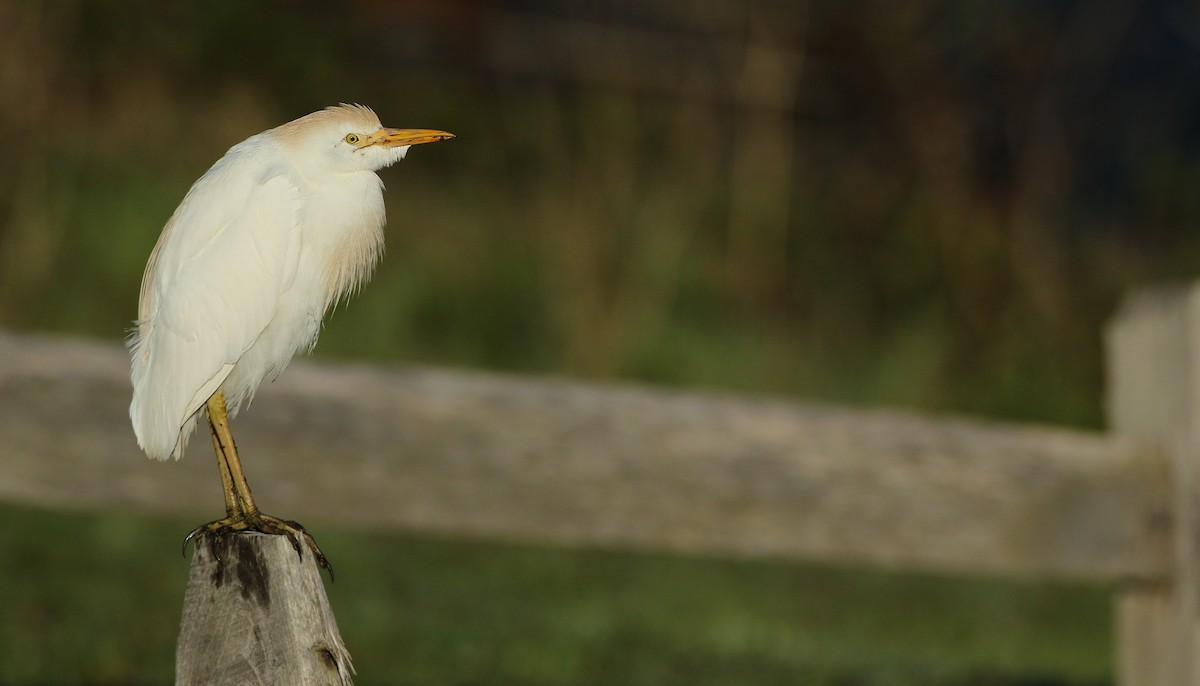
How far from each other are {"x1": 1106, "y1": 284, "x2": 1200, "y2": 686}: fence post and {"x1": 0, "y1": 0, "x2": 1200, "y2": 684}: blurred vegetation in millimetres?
2028

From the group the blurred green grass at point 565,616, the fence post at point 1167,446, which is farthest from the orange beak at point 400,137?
the blurred green grass at point 565,616

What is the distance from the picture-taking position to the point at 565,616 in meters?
4.72

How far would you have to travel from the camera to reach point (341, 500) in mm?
2521

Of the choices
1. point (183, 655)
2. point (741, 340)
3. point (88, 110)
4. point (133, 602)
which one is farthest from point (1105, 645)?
point (88, 110)

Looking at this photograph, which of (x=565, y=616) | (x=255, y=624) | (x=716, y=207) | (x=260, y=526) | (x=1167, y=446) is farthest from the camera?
(x=716, y=207)

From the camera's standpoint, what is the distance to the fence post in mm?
2494

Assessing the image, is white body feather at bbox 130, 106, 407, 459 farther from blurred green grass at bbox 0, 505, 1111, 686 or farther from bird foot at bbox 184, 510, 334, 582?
blurred green grass at bbox 0, 505, 1111, 686

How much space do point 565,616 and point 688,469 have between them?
225 centimetres

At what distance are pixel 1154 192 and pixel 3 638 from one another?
21.8 ft

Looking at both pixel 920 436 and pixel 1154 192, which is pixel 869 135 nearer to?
pixel 1154 192

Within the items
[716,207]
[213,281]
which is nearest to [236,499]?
[213,281]

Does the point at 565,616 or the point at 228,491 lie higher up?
the point at 565,616

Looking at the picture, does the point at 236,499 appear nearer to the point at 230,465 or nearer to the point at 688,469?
the point at 230,465

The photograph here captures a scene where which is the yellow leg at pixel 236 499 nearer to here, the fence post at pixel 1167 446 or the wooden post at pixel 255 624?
the wooden post at pixel 255 624
